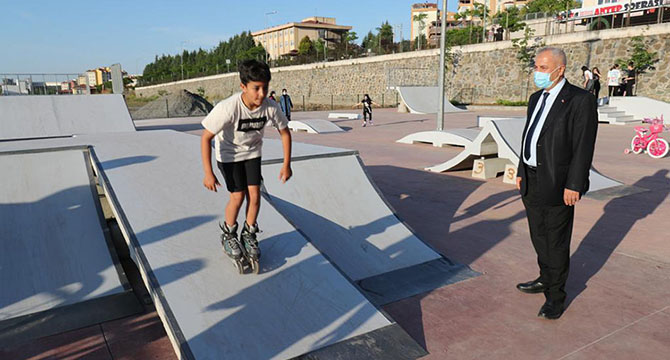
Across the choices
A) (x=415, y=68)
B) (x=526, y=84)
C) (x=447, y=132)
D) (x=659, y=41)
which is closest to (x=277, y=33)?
(x=415, y=68)

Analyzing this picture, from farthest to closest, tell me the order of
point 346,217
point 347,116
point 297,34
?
point 297,34
point 347,116
point 346,217

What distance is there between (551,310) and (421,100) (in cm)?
2747

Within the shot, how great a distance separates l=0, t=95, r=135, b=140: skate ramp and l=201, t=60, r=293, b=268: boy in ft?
27.2

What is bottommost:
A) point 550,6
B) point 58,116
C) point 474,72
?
point 58,116

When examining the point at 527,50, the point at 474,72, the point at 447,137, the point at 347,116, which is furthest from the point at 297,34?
the point at 447,137

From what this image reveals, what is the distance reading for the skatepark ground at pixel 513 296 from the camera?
3.00 metres

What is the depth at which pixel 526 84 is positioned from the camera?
31.2 metres

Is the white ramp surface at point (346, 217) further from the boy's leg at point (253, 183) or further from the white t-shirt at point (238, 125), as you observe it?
the white t-shirt at point (238, 125)

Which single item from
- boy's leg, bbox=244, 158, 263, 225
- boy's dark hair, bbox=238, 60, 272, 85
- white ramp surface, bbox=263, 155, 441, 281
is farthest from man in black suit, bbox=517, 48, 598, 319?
boy's leg, bbox=244, 158, 263, 225

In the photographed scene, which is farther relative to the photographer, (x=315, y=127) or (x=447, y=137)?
(x=315, y=127)

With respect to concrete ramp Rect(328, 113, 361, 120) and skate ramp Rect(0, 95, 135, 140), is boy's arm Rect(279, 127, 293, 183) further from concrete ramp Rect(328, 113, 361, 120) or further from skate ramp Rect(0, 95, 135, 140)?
concrete ramp Rect(328, 113, 361, 120)

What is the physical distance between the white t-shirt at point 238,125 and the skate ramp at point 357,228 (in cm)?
112

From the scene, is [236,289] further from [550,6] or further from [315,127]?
[550,6]

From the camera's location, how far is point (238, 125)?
11.0ft
